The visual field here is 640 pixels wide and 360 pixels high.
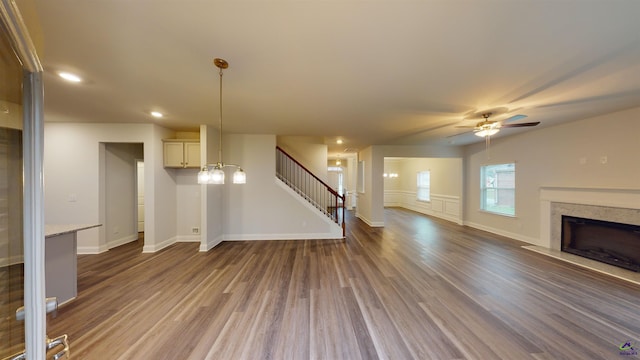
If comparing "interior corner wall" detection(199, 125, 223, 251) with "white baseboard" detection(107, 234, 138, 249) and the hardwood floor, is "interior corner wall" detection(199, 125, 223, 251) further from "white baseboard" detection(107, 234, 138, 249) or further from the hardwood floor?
"white baseboard" detection(107, 234, 138, 249)

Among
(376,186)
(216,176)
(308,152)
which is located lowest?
(376,186)

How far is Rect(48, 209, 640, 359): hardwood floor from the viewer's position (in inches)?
76.0

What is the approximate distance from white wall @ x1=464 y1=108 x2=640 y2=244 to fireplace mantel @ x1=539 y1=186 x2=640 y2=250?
91mm

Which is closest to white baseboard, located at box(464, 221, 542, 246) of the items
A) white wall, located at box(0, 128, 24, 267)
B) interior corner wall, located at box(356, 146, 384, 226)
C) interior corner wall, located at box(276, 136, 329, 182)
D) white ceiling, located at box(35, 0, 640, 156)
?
interior corner wall, located at box(356, 146, 384, 226)

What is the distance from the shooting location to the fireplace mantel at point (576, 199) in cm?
357

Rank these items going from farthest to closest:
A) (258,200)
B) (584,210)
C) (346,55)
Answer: (258,200) → (584,210) → (346,55)

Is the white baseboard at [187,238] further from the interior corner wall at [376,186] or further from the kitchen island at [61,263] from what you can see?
the interior corner wall at [376,186]

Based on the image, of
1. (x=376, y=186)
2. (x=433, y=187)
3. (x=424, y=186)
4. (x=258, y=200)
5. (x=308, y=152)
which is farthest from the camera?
(x=424, y=186)

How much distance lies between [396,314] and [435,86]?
2.68 m

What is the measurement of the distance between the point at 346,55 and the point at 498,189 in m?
6.33

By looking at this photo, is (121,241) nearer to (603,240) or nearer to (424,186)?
(603,240)

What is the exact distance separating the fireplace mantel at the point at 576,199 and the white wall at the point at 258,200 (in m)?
5.08

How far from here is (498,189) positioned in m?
6.02

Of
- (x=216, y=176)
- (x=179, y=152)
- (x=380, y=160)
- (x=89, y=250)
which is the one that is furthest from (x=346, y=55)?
(x=89, y=250)
